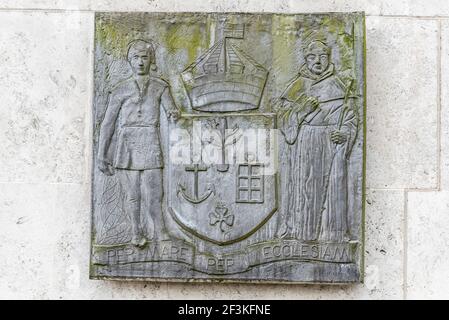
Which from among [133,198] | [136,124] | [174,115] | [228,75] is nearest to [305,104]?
[228,75]

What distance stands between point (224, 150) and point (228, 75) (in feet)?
1.34

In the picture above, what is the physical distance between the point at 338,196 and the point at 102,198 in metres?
1.28

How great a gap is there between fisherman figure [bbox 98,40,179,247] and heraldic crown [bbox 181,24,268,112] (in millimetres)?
174

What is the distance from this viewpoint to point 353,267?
3.86m

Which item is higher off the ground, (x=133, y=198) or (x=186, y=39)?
(x=186, y=39)

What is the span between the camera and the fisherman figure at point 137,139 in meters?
3.88

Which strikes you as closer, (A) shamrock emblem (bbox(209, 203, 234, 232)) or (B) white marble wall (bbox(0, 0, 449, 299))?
(A) shamrock emblem (bbox(209, 203, 234, 232))

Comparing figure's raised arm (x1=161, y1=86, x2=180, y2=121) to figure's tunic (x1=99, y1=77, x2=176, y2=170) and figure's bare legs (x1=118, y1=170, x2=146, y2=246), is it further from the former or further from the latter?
figure's bare legs (x1=118, y1=170, x2=146, y2=246)

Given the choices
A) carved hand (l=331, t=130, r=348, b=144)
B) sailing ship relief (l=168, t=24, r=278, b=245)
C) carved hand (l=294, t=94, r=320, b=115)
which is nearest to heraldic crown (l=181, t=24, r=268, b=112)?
sailing ship relief (l=168, t=24, r=278, b=245)

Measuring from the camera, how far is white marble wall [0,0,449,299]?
4.03 m

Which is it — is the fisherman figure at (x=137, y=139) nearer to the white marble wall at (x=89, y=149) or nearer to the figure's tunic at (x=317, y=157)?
the white marble wall at (x=89, y=149)

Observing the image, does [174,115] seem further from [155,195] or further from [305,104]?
[305,104]

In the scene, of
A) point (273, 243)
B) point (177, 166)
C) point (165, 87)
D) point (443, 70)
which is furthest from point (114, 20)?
point (443, 70)

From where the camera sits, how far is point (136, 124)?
389cm
